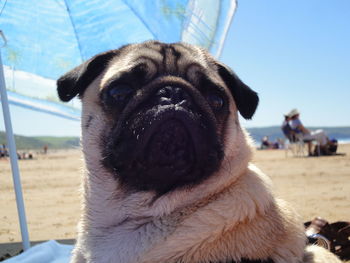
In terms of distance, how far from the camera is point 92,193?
2428 millimetres

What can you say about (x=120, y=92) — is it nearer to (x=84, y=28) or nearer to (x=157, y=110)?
(x=157, y=110)

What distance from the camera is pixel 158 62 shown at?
2.45 metres

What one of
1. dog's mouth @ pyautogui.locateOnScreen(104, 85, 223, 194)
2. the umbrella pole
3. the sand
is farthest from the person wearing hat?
dog's mouth @ pyautogui.locateOnScreen(104, 85, 223, 194)

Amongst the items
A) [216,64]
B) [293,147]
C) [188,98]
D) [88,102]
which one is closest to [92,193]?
[88,102]

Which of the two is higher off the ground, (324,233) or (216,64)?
(216,64)

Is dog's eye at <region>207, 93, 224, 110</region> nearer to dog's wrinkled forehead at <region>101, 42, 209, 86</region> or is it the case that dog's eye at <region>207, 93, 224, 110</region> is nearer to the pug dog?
the pug dog

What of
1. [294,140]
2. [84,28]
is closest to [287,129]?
[294,140]

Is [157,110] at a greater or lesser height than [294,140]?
greater

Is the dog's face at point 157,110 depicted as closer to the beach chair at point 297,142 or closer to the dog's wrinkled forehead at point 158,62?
the dog's wrinkled forehead at point 158,62

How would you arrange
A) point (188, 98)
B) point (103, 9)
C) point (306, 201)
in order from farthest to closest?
1. point (306, 201)
2. point (103, 9)
3. point (188, 98)

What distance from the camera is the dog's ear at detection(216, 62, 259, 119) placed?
2529 mm

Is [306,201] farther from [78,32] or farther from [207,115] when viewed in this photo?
[207,115]

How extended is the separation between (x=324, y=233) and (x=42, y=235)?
13.1 ft

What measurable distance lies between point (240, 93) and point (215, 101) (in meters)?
0.26
